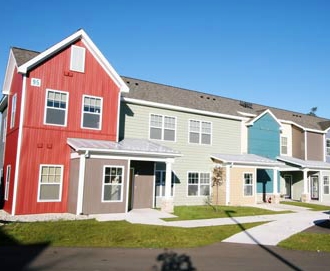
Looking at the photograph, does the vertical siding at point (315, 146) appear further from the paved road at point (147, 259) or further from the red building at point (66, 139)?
the paved road at point (147, 259)

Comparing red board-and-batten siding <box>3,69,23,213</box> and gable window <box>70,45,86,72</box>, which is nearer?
red board-and-batten siding <box>3,69,23,213</box>

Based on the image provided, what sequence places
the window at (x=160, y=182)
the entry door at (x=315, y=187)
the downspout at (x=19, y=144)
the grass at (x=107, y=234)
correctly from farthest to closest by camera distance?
the entry door at (x=315, y=187) → the window at (x=160, y=182) → the downspout at (x=19, y=144) → the grass at (x=107, y=234)

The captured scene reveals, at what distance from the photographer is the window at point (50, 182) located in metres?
17.7

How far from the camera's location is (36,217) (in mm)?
16141

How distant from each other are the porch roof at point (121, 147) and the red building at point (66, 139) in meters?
0.05

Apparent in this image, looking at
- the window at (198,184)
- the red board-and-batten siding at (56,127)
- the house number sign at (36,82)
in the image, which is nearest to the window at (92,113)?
the red board-and-batten siding at (56,127)

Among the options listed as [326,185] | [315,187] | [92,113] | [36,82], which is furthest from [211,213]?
[326,185]

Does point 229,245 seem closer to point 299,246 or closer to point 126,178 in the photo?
point 299,246

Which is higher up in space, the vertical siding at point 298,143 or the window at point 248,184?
the vertical siding at point 298,143

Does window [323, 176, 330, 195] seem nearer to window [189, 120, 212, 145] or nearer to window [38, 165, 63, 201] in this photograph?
window [189, 120, 212, 145]

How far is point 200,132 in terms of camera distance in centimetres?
2534

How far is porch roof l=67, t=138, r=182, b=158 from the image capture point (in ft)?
56.6

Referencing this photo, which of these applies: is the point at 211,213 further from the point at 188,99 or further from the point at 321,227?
the point at 188,99

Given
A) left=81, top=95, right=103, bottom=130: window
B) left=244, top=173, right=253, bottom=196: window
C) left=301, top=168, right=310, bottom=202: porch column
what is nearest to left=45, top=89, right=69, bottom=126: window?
left=81, top=95, right=103, bottom=130: window
